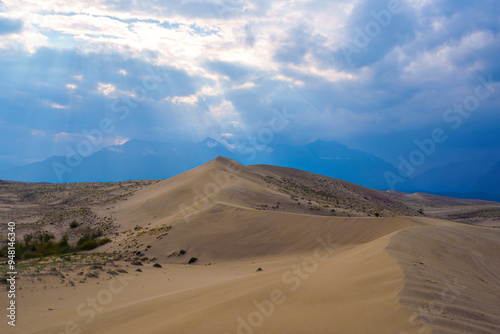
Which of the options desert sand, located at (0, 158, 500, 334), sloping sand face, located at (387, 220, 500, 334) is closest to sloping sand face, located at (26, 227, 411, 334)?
desert sand, located at (0, 158, 500, 334)

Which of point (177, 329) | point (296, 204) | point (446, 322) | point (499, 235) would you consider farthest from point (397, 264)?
point (296, 204)

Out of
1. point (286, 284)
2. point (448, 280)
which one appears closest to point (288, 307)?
point (286, 284)

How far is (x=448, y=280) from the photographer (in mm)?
7027

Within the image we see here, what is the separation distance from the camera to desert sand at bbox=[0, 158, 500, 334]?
5500 millimetres

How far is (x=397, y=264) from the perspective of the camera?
7133mm

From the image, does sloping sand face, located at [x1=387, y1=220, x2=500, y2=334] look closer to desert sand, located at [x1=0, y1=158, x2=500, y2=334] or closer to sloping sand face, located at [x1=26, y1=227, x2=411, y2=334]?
desert sand, located at [x1=0, y1=158, x2=500, y2=334]

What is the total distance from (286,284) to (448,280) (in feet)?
12.1

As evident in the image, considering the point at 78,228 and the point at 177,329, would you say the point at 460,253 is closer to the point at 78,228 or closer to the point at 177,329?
the point at 177,329

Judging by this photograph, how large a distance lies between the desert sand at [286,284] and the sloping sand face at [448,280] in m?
0.03

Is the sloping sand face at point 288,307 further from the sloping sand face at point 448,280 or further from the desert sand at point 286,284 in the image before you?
the sloping sand face at point 448,280

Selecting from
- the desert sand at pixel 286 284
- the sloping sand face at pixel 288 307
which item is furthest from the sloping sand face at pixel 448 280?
the sloping sand face at pixel 288 307

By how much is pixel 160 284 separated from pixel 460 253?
10.9 metres

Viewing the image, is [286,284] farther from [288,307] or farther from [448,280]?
[448,280]

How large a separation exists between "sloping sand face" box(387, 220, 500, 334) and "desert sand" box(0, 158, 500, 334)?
32 millimetres
